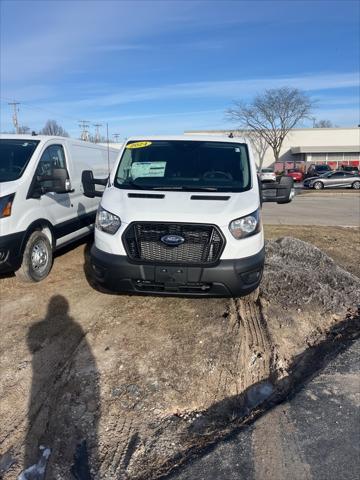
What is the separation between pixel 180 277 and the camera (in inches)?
158

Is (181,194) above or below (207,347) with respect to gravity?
above

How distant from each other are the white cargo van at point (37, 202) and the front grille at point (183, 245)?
2026mm

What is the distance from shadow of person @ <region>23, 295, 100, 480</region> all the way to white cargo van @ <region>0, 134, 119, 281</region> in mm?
1358

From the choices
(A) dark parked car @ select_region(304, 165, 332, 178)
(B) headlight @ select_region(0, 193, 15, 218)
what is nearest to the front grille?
(B) headlight @ select_region(0, 193, 15, 218)

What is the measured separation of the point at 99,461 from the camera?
2.59m

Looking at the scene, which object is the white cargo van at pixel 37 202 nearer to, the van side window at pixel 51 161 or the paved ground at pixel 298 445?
the van side window at pixel 51 161

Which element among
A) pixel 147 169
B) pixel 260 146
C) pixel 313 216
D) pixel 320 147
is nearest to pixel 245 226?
pixel 147 169

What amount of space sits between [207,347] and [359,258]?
15.5ft

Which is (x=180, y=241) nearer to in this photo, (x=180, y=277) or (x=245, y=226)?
(x=180, y=277)

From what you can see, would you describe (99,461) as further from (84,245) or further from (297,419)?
(84,245)

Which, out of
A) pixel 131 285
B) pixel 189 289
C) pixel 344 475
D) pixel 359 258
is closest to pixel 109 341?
pixel 131 285

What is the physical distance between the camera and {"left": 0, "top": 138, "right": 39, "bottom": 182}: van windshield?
562 centimetres

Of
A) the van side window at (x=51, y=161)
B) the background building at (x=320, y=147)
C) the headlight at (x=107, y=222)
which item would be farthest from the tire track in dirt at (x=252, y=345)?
the background building at (x=320, y=147)

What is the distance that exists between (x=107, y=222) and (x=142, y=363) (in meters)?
1.58
